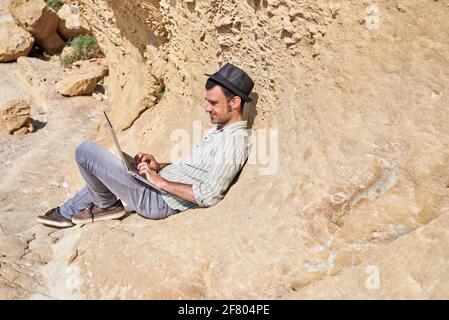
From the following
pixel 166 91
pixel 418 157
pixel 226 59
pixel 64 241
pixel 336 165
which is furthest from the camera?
pixel 166 91

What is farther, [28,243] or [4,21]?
[4,21]

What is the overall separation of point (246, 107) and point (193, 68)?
112 centimetres

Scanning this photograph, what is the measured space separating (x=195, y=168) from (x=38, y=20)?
8.20 meters

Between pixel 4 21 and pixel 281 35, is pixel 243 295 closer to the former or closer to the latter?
pixel 281 35

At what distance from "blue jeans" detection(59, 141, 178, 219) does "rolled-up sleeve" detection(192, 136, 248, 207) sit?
0.32 meters

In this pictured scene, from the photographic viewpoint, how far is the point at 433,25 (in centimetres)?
263

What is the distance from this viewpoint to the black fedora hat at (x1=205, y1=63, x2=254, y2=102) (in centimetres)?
339

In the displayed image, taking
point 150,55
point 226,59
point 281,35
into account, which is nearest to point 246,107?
point 226,59

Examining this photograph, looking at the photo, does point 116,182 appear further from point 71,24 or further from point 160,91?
point 71,24

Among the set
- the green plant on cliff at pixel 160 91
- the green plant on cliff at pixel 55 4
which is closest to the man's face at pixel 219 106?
the green plant on cliff at pixel 160 91

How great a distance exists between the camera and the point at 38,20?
34.0 ft

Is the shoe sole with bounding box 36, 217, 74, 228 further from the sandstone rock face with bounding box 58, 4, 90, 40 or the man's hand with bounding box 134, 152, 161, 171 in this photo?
the sandstone rock face with bounding box 58, 4, 90, 40

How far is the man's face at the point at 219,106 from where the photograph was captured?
136 inches

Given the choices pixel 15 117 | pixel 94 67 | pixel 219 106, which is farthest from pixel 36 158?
pixel 219 106
